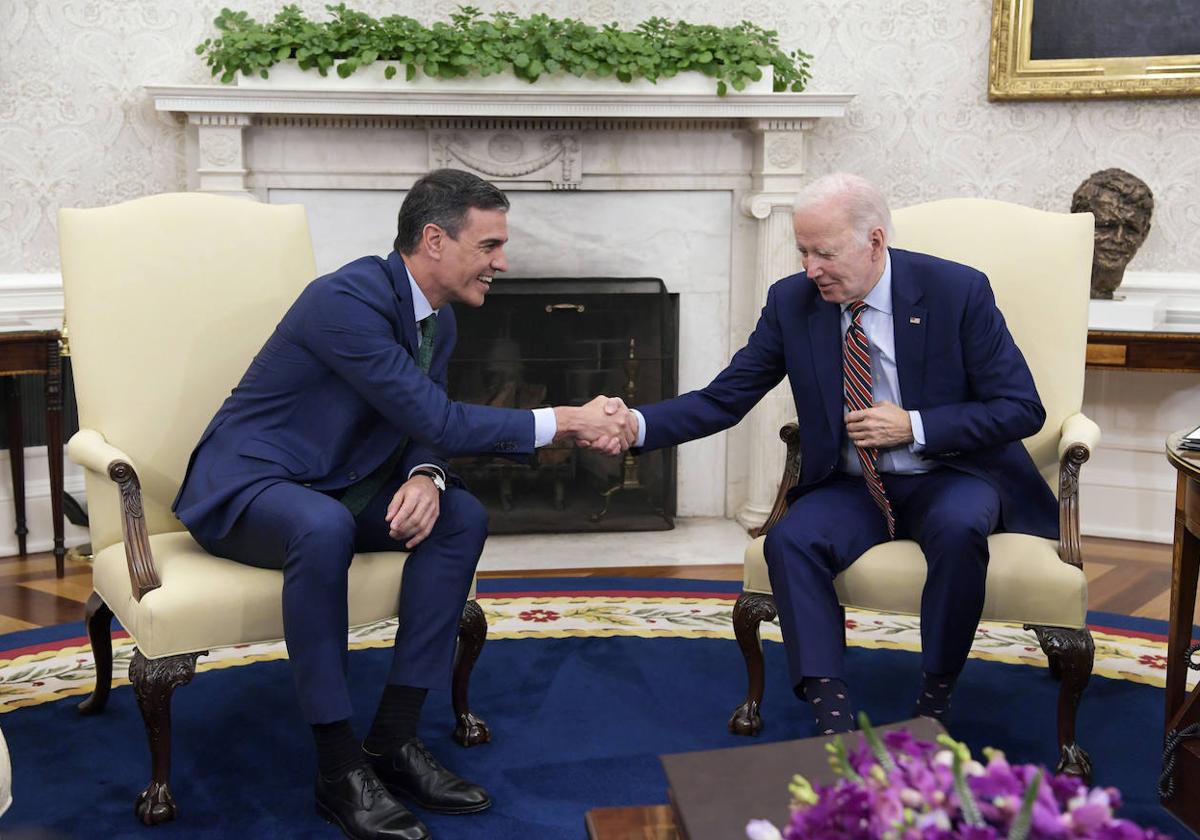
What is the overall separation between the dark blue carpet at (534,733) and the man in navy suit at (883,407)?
39 centimetres

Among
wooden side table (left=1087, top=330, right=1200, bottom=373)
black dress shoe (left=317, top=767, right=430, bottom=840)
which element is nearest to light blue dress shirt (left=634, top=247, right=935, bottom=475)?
black dress shoe (left=317, top=767, right=430, bottom=840)

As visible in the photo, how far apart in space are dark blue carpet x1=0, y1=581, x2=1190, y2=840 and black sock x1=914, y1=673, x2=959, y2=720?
0.28 metres

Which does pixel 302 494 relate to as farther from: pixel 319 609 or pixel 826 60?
pixel 826 60

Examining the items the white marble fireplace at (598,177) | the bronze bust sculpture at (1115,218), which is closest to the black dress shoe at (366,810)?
the white marble fireplace at (598,177)

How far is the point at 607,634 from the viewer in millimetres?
3424

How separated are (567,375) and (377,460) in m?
2.09

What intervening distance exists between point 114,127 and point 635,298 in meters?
1.92

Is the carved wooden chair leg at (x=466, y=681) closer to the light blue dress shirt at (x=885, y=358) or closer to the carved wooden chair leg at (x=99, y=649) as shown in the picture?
the carved wooden chair leg at (x=99, y=649)

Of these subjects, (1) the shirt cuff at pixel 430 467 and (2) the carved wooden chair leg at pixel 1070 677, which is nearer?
(2) the carved wooden chair leg at pixel 1070 677

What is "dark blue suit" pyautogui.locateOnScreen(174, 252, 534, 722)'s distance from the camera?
240 centimetres

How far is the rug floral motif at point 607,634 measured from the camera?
10.2 ft

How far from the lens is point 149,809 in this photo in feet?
7.68

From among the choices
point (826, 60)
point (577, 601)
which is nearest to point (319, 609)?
point (577, 601)

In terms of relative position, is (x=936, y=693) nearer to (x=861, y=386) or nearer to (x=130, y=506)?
(x=861, y=386)
